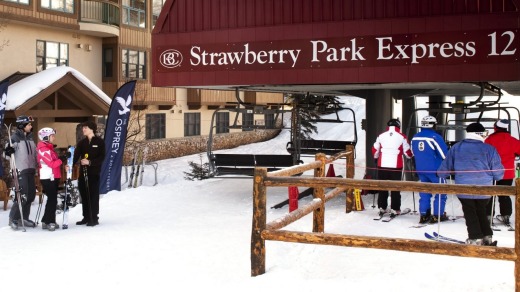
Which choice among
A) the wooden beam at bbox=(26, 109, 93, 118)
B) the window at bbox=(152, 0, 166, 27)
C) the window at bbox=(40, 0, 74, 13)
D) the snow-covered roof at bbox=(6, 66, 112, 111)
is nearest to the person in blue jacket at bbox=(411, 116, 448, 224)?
A: the snow-covered roof at bbox=(6, 66, 112, 111)

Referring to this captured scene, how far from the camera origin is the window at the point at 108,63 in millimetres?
28328

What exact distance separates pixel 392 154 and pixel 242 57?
3365mm

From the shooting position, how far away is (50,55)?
2552 centimetres

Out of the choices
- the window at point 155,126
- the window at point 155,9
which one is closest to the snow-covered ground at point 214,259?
the window at point 155,126

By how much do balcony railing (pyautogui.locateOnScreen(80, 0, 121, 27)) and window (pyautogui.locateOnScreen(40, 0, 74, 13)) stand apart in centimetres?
62

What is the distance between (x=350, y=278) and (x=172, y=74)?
23.2 feet

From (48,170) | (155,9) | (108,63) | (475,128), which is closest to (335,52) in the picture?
(475,128)

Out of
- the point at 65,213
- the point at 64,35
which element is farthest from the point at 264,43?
the point at 64,35

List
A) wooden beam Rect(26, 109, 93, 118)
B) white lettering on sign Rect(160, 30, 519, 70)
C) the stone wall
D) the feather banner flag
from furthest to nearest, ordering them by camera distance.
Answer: the stone wall
wooden beam Rect(26, 109, 93, 118)
the feather banner flag
white lettering on sign Rect(160, 30, 519, 70)

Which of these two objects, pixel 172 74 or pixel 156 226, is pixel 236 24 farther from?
pixel 156 226

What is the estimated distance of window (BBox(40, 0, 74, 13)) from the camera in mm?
24444

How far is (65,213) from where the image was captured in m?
9.96

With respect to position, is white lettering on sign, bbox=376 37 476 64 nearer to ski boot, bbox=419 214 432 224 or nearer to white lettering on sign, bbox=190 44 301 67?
white lettering on sign, bbox=190 44 301 67

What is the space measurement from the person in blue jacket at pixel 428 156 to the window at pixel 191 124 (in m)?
25.4
